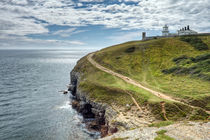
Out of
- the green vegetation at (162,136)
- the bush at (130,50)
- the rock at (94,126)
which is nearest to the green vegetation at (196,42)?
the bush at (130,50)

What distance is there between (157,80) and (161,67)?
57.0ft

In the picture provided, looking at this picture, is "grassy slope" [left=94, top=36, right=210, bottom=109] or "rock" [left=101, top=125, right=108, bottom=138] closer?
"rock" [left=101, top=125, right=108, bottom=138]

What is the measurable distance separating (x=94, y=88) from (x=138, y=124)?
2738 centimetres

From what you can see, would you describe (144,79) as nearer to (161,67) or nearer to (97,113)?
(161,67)


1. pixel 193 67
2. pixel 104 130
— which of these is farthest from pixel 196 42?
pixel 104 130

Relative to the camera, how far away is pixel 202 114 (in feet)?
125

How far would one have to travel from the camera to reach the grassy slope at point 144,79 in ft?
145

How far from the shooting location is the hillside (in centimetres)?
4088

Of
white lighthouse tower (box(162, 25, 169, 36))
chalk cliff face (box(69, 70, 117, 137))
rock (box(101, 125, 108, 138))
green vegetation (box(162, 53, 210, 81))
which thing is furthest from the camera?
white lighthouse tower (box(162, 25, 169, 36))

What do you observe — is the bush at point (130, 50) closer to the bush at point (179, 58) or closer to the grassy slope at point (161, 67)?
the grassy slope at point (161, 67)

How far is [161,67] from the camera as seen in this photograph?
7988 centimetres

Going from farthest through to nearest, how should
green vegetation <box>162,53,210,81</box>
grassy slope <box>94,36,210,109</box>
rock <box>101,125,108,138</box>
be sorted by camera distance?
green vegetation <box>162,53,210,81</box> → grassy slope <box>94,36,210,109</box> → rock <box>101,125,108,138</box>

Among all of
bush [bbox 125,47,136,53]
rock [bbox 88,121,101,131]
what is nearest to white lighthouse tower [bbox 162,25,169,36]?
bush [bbox 125,47,136,53]

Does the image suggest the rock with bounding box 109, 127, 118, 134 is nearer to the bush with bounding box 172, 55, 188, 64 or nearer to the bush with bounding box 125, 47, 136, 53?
the bush with bounding box 172, 55, 188, 64
